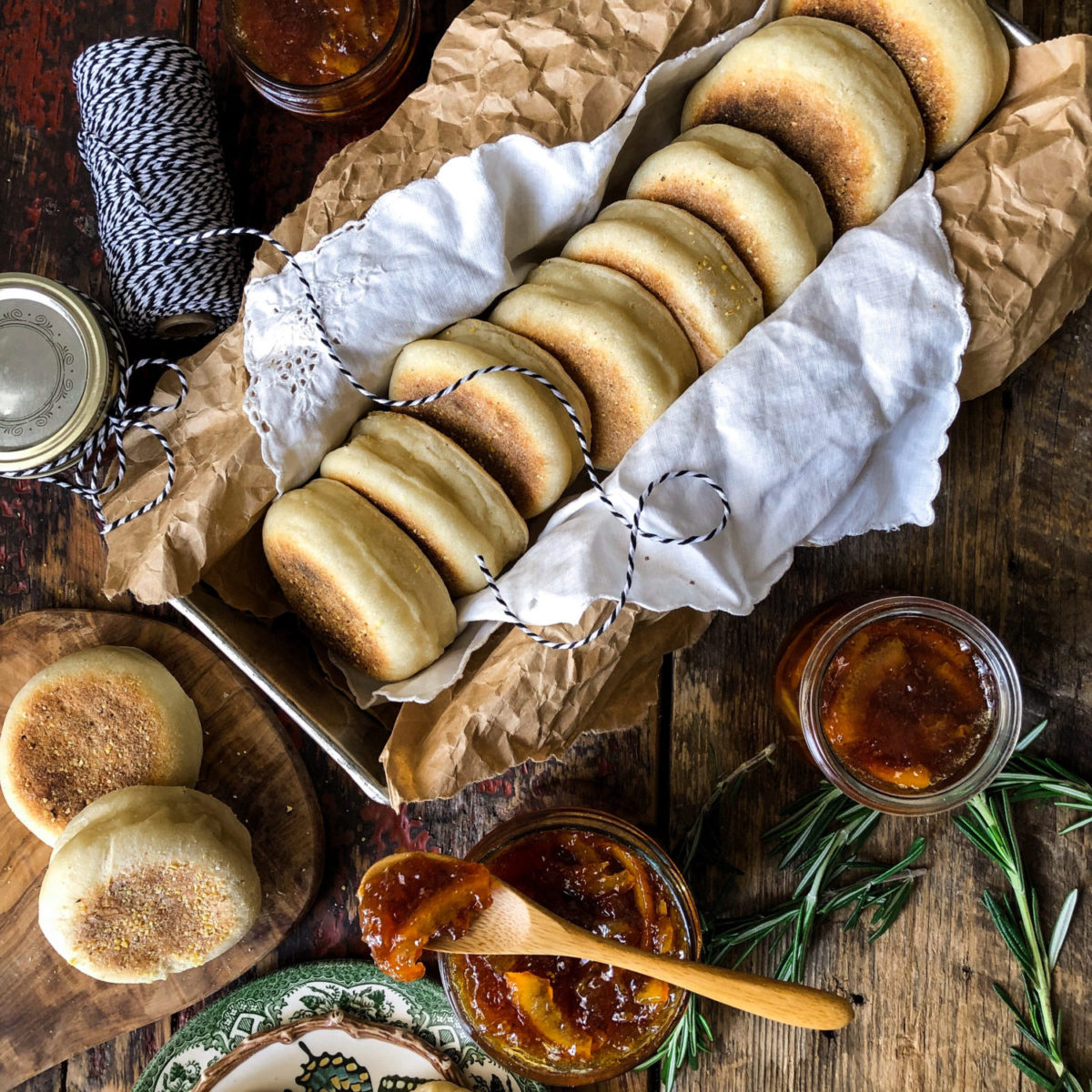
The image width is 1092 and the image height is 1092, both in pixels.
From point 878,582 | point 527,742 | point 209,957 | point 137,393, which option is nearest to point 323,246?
point 137,393

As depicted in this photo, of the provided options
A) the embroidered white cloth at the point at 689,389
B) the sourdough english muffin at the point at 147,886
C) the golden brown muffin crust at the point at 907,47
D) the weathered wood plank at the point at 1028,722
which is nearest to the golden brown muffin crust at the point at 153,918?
the sourdough english muffin at the point at 147,886

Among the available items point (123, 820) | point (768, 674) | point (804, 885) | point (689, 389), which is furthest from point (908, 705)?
point (123, 820)

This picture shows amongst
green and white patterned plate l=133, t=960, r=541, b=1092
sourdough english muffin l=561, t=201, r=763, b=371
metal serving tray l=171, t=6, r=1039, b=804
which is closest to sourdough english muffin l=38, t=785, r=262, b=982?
green and white patterned plate l=133, t=960, r=541, b=1092

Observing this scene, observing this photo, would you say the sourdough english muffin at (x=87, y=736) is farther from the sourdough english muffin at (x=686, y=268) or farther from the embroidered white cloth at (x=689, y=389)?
the sourdough english muffin at (x=686, y=268)

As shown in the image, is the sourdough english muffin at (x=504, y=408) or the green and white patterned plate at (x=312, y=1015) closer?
the sourdough english muffin at (x=504, y=408)

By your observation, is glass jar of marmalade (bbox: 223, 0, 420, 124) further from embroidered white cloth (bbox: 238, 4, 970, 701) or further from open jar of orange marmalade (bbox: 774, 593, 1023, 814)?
open jar of orange marmalade (bbox: 774, 593, 1023, 814)

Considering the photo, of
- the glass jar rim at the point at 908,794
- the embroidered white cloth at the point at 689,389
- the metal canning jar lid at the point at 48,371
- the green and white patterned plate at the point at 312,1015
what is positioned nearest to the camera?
the embroidered white cloth at the point at 689,389

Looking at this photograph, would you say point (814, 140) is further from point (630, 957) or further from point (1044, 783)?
point (630, 957)
